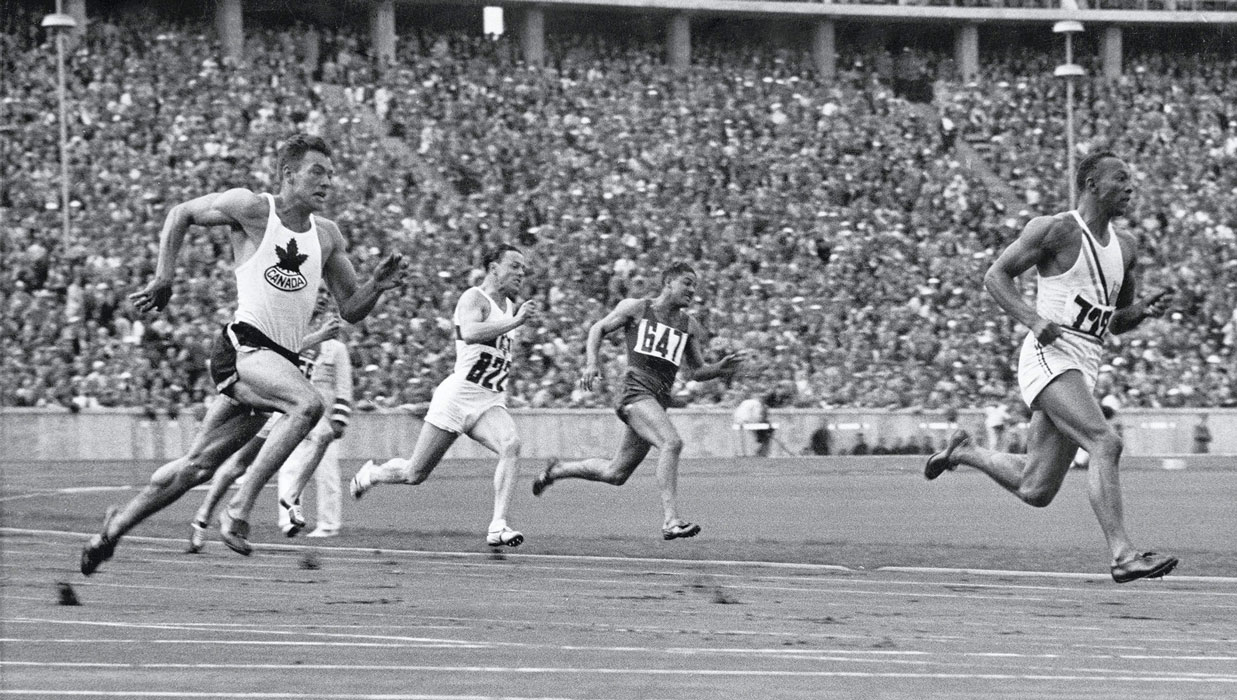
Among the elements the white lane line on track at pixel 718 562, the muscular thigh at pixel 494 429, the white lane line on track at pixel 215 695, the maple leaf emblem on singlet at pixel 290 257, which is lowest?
the white lane line on track at pixel 718 562

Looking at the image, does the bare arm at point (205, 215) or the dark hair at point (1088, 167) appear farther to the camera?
the dark hair at point (1088, 167)

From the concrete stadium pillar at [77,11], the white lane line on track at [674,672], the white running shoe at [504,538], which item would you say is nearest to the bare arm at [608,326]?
the white running shoe at [504,538]

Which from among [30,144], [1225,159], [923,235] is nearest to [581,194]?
[923,235]

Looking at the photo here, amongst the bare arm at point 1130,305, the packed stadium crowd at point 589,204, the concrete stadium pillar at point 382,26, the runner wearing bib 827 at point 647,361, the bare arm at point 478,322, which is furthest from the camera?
the concrete stadium pillar at point 382,26

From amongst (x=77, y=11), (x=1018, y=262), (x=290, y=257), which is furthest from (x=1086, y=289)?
(x=77, y=11)

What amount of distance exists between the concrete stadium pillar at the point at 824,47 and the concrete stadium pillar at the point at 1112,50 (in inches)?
285

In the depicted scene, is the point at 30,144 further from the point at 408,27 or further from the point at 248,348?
the point at 248,348

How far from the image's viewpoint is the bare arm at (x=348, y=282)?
34.6 feet

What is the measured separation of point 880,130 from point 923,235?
475 centimetres

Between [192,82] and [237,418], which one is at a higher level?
[192,82]

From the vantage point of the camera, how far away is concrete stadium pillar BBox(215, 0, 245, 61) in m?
42.9

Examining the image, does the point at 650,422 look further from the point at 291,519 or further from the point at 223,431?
the point at 223,431

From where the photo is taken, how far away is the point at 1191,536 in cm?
1595

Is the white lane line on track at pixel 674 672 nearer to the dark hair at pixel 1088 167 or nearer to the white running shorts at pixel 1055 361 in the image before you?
the white running shorts at pixel 1055 361
